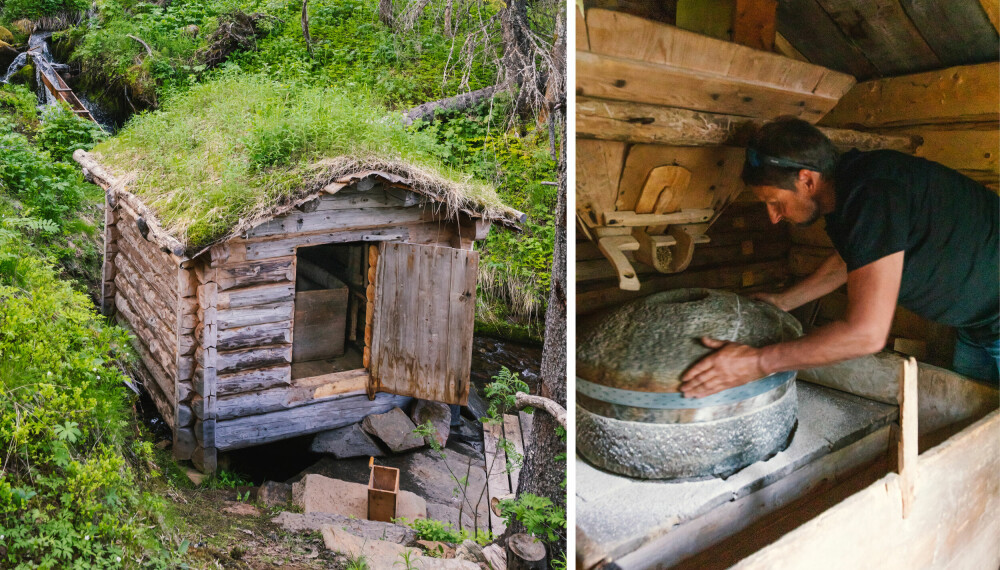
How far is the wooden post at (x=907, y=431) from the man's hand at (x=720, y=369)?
0.32 m

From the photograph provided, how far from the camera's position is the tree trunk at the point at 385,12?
27.4 feet

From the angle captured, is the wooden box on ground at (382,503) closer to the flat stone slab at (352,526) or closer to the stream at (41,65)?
the flat stone slab at (352,526)

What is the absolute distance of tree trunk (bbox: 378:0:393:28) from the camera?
8.36 meters

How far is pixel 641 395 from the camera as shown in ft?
2.75

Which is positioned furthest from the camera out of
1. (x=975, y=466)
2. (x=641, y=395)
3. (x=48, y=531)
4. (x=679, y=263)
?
(x=48, y=531)

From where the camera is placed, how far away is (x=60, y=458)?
2367 mm

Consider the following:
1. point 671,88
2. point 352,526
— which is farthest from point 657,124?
point 352,526

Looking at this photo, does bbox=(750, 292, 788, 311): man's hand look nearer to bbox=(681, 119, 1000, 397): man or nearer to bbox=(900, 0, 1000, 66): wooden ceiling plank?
bbox=(681, 119, 1000, 397): man

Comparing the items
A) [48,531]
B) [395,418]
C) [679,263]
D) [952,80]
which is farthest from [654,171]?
[395,418]

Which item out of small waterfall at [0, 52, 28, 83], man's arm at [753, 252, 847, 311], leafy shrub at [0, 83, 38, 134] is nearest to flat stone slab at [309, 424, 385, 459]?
man's arm at [753, 252, 847, 311]

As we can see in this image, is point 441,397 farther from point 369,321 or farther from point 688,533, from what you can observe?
point 688,533

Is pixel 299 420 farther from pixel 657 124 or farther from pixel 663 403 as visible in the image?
pixel 657 124

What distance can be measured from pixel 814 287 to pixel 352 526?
3082mm

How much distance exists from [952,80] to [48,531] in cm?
268
